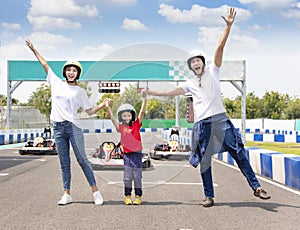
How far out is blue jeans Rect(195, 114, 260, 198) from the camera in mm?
6320

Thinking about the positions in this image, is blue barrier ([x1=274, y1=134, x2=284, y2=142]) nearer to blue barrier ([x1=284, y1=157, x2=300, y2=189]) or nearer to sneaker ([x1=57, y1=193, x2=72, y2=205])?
blue barrier ([x1=284, y1=157, x2=300, y2=189])

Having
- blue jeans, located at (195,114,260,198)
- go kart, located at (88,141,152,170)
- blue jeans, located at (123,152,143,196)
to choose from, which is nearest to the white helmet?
blue jeans, located at (123,152,143,196)

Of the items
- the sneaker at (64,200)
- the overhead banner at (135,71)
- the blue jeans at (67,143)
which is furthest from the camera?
the sneaker at (64,200)

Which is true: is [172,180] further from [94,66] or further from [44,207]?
[94,66]

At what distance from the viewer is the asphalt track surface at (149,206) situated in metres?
5.35

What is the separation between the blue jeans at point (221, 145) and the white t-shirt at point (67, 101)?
1.62 meters

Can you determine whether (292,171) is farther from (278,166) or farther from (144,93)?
(144,93)

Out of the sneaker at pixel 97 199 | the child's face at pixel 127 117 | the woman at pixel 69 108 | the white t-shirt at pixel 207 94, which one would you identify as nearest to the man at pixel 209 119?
the white t-shirt at pixel 207 94

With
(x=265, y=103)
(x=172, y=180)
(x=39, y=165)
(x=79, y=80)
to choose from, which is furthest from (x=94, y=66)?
(x=265, y=103)

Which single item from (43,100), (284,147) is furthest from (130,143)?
(43,100)

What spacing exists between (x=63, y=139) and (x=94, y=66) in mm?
1296

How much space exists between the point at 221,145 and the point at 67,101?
2.11 m

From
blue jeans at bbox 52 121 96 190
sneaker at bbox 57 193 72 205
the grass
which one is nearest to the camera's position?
blue jeans at bbox 52 121 96 190

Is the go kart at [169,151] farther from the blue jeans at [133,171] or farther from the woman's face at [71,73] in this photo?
the woman's face at [71,73]
